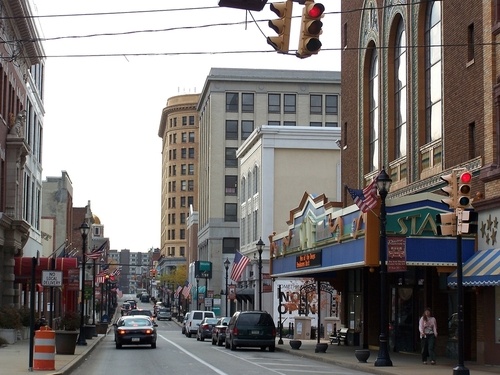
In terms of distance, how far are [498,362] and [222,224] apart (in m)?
78.3

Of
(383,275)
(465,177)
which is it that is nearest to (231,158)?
(383,275)

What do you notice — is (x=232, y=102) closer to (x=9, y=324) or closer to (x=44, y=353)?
(x=9, y=324)

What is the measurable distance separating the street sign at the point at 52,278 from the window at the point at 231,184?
81.5 m

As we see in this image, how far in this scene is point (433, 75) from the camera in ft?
113

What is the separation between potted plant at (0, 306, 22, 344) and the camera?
4175 cm

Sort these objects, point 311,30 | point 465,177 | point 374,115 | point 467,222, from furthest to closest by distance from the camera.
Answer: point 374,115 → point 465,177 → point 467,222 → point 311,30

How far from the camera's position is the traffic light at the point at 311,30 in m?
14.0

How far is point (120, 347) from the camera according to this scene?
42969mm

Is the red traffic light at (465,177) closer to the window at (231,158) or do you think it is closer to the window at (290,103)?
the window at (231,158)

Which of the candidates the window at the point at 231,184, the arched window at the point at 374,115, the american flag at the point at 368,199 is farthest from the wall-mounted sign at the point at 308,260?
the window at the point at 231,184

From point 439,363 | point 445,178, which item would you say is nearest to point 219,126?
point 439,363

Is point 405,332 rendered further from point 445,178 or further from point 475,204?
point 445,178

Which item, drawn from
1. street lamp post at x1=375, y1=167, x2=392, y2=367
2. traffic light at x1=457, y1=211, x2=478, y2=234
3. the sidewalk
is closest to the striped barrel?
the sidewalk

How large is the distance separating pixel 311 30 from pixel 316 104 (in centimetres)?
9684
